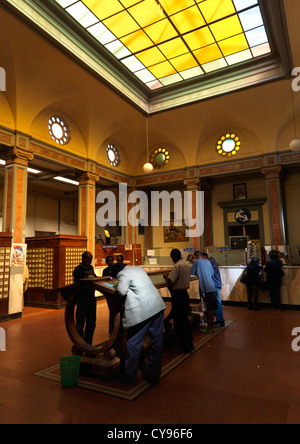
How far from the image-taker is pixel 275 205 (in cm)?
1224

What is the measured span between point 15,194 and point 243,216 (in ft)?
34.8

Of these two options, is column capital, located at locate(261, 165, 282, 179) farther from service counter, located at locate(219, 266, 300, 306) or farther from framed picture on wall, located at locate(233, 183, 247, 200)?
service counter, located at locate(219, 266, 300, 306)

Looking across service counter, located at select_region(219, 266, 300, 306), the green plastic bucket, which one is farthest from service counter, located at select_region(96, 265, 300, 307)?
the green plastic bucket

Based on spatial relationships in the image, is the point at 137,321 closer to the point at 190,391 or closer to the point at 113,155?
the point at 190,391

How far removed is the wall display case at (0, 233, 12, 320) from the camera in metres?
7.30

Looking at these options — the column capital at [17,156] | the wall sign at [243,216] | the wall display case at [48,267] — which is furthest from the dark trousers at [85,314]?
the wall sign at [243,216]

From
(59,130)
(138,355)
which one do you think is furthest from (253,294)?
(59,130)

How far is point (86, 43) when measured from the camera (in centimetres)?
877

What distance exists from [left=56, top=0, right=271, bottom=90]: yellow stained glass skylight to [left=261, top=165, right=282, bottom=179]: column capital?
4359mm

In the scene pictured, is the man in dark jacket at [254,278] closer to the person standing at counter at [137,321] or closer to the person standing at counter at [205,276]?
the person standing at counter at [205,276]

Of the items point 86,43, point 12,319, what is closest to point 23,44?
point 86,43

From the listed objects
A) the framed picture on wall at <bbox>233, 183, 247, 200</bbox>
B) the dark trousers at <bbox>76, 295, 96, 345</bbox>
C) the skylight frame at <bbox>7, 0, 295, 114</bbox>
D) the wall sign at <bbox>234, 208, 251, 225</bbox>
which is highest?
the skylight frame at <bbox>7, 0, 295, 114</bbox>

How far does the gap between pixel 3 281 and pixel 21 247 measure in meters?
1.01
